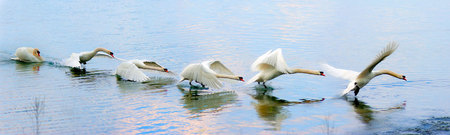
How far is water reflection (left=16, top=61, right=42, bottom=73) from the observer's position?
1941 cm

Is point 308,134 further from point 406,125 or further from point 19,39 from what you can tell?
point 19,39

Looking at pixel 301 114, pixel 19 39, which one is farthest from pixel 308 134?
pixel 19 39

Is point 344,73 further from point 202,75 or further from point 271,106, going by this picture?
point 202,75

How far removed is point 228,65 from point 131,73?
143 inches

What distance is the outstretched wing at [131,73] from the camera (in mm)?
17312

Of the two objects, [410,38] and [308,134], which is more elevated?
[410,38]

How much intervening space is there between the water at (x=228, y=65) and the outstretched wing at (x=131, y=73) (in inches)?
12.7

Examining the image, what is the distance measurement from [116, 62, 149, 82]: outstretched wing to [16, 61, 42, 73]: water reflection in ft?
11.1

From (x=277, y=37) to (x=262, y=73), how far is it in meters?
10.9

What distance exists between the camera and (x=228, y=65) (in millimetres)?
19656

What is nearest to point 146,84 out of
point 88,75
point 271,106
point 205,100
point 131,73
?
point 131,73

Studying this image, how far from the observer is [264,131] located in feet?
38.8

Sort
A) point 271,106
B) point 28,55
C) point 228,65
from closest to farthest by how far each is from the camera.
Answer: point 271,106, point 228,65, point 28,55

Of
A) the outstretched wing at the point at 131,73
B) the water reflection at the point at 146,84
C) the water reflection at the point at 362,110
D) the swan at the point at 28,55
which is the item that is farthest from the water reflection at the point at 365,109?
the swan at the point at 28,55
